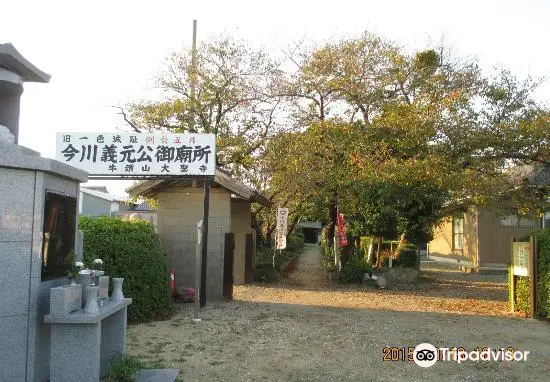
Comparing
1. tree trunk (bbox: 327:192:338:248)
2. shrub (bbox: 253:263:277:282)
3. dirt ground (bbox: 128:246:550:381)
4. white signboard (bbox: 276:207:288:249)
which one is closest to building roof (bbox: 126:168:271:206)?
white signboard (bbox: 276:207:288:249)

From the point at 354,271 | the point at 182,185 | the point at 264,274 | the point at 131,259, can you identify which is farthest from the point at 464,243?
the point at 131,259

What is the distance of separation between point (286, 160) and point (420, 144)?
414 cm

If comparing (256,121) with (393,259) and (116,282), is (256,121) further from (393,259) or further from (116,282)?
(116,282)

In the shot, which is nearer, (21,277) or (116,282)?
(21,277)

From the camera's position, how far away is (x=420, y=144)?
16469 mm

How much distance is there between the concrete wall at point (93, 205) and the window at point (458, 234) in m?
20.1

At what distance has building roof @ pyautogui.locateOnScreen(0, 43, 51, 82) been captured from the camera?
5.47 metres

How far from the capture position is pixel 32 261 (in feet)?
17.5

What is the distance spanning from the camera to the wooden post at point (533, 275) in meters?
11.3

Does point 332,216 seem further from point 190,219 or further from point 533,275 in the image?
point 533,275

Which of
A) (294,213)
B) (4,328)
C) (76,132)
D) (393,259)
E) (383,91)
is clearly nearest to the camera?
(4,328)

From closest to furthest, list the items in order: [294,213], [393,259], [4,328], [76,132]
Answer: [4,328], [76,132], [393,259], [294,213]

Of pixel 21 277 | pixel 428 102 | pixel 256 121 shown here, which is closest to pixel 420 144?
pixel 428 102

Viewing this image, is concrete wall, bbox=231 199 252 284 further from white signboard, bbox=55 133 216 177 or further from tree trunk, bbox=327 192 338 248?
white signboard, bbox=55 133 216 177
